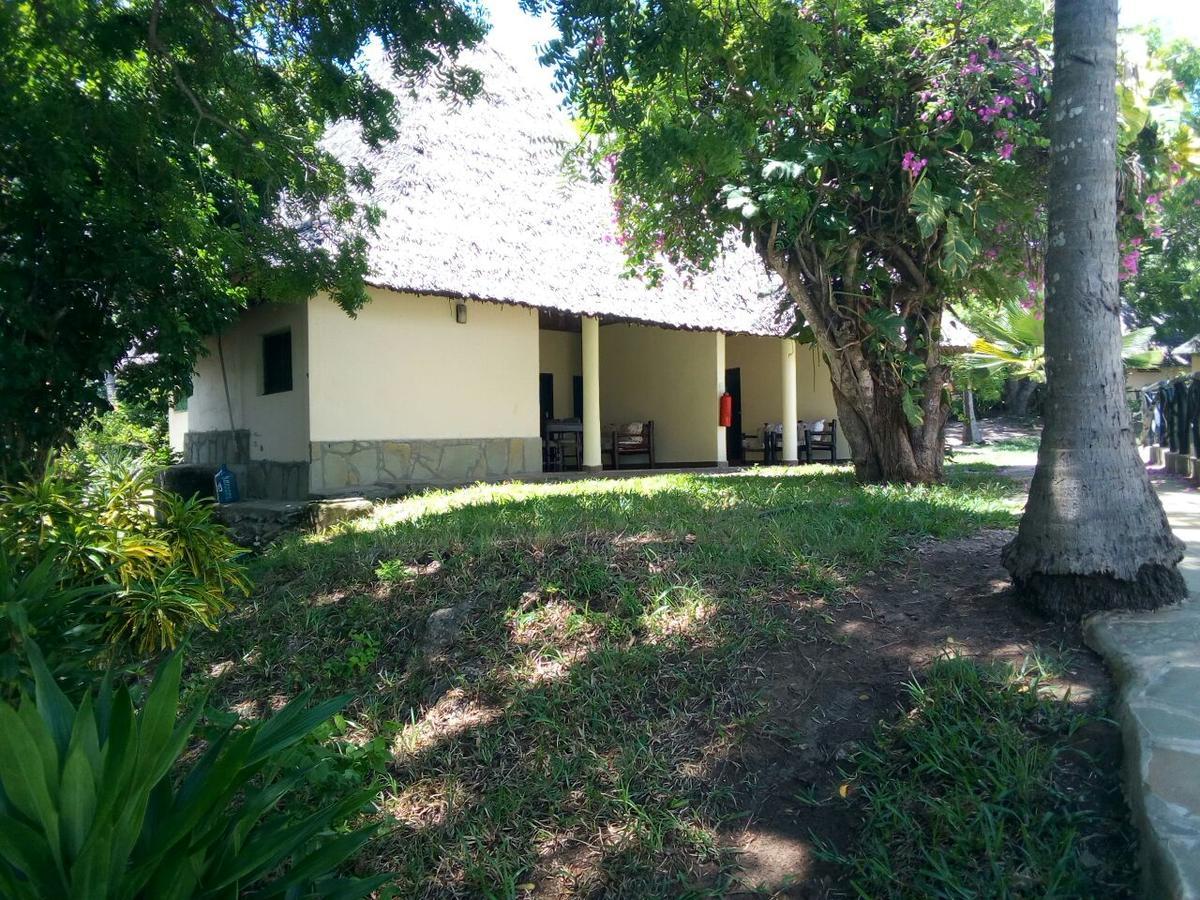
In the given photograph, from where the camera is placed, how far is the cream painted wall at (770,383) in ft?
50.1

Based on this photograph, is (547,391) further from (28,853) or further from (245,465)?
(28,853)

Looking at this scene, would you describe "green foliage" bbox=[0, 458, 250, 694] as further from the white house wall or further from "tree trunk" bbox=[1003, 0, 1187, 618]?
"tree trunk" bbox=[1003, 0, 1187, 618]

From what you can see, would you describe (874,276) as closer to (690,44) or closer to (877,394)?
(877,394)

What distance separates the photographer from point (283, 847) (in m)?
2.08

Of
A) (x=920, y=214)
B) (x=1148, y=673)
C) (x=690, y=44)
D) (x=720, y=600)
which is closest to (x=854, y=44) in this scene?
(x=920, y=214)

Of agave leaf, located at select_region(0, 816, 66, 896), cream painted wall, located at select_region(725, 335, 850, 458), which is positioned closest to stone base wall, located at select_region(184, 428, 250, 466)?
cream painted wall, located at select_region(725, 335, 850, 458)

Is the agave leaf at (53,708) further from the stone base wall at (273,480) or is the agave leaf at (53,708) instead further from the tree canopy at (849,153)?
the stone base wall at (273,480)

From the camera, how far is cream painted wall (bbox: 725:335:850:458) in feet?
50.1

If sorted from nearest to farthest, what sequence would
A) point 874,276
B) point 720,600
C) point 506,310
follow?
point 720,600 → point 874,276 → point 506,310

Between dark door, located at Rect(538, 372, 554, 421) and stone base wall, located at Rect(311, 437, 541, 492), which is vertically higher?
dark door, located at Rect(538, 372, 554, 421)

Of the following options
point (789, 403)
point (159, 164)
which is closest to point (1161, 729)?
point (159, 164)

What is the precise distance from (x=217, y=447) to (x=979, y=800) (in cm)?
1160

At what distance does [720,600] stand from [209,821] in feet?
8.66

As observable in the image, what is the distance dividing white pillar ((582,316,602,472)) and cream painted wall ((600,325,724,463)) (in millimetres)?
2166
